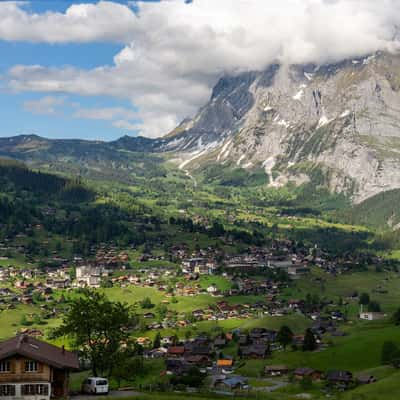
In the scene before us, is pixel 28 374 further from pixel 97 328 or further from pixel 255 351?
pixel 255 351

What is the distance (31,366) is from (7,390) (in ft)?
7.32

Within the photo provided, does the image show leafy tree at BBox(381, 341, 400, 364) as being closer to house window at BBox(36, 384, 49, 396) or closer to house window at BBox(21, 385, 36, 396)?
house window at BBox(36, 384, 49, 396)

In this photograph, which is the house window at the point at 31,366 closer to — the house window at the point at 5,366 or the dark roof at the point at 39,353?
the dark roof at the point at 39,353

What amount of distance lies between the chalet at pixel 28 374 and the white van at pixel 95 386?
3.72 m

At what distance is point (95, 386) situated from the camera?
49375 mm

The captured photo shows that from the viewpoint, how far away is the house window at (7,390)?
44.1 metres

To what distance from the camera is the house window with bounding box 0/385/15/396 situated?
145 ft

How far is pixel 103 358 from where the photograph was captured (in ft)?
185

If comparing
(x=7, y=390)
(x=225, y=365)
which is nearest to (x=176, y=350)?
(x=225, y=365)

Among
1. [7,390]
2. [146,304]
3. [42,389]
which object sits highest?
[7,390]

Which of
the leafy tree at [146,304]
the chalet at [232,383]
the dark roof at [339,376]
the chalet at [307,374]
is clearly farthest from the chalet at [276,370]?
the leafy tree at [146,304]

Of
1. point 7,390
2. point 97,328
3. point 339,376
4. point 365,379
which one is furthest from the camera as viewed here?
point 339,376

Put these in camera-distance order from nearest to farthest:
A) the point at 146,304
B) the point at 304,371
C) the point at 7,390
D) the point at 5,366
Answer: the point at 7,390 < the point at 5,366 < the point at 304,371 < the point at 146,304

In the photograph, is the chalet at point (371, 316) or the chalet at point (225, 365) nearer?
the chalet at point (225, 365)
